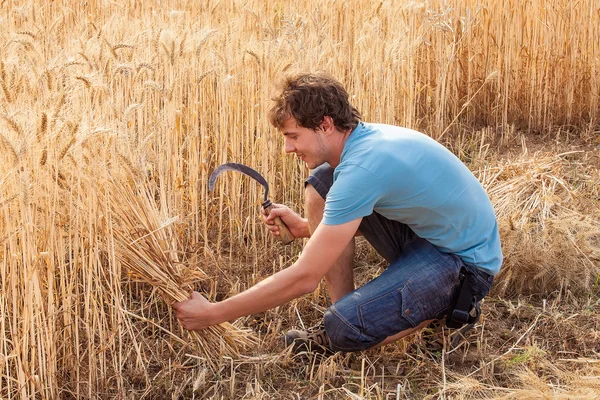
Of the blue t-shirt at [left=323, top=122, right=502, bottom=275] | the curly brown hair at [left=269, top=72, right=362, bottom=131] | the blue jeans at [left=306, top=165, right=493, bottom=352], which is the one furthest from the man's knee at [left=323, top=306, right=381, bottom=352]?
the curly brown hair at [left=269, top=72, right=362, bottom=131]

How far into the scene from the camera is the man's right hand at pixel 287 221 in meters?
2.52

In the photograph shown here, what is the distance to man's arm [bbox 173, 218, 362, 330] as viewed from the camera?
2152mm

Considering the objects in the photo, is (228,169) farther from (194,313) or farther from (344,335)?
(344,335)

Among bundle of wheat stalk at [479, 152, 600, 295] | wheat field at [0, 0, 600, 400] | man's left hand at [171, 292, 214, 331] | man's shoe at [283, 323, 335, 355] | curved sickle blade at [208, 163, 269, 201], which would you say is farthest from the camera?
bundle of wheat stalk at [479, 152, 600, 295]

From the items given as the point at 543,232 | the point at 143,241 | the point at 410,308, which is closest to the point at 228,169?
the point at 143,241

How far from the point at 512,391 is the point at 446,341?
411mm

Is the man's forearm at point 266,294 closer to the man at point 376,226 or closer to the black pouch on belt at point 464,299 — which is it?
the man at point 376,226

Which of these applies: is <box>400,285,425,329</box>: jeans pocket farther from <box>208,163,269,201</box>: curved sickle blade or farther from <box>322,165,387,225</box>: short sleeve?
<box>208,163,269,201</box>: curved sickle blade

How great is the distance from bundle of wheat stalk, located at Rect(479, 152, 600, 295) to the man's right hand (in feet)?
2.89

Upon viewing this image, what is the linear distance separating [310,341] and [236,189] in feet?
2.81

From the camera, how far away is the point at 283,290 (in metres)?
2.17

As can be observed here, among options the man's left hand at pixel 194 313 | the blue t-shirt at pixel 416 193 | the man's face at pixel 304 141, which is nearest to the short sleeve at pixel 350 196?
the blue t-shirt at pixel 416 193

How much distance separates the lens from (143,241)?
2.17 metres

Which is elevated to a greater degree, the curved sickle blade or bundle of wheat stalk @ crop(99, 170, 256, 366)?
the curved sickle blade
